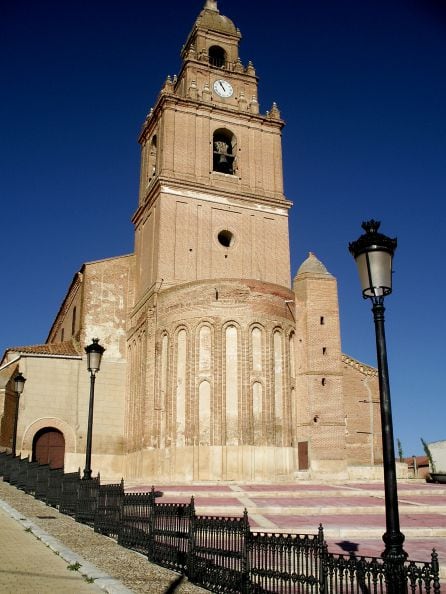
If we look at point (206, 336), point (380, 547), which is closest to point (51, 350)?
point (206, 336)

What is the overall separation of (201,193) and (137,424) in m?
12.3

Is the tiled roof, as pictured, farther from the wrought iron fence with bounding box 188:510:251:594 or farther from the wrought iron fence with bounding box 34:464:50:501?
the wrought iron fence with bounding box 188:510:251:594

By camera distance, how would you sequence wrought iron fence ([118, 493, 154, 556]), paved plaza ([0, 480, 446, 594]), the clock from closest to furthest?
paved plaza ([0, 480, 446, 594]) → wrought iron fence ([118, 493, 154, 556]) → the clock

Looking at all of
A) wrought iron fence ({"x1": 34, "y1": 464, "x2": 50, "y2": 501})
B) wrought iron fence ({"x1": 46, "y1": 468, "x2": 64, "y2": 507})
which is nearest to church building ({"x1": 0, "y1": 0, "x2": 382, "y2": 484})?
wrought iron fence ({"x1": 34, "y1": 464, "x2": 50, "y2": 501})

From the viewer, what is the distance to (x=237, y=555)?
7.50m

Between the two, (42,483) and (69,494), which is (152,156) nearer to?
(42,483)

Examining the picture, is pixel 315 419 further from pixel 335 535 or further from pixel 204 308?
pixel 335 535

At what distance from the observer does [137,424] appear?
3088 cm

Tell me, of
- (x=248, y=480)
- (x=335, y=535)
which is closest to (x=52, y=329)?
(x=248, y=480)

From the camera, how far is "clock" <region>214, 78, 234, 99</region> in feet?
123

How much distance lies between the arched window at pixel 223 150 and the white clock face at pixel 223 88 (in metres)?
2.47

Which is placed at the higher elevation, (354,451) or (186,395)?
(186,395)

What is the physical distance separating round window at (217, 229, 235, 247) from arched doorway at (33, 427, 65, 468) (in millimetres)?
12726

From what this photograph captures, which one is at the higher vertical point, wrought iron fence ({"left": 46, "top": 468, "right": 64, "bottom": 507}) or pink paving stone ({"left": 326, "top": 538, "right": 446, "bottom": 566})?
wrought iron fence ({"left": 46, "top": 468, "right": 64, "bottom": 507})
